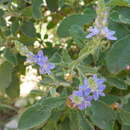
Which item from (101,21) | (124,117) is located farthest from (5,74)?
(101,21)

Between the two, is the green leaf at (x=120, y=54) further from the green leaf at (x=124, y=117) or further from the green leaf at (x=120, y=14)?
the green leaf at (x=124, y=117)

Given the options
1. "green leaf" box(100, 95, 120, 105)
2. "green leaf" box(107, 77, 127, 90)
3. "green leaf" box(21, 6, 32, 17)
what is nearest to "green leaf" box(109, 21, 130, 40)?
"green leaf" box(107, 77, 127, 90)

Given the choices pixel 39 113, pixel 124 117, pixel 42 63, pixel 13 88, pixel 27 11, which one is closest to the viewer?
pixel 42 63

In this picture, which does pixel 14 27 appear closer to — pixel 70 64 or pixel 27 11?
pixel 27 11

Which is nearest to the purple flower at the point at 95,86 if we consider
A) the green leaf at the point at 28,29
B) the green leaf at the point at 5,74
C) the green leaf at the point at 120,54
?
the green leaf at the point at 120,54

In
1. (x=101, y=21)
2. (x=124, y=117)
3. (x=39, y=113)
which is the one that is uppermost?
(x=101, y=21)

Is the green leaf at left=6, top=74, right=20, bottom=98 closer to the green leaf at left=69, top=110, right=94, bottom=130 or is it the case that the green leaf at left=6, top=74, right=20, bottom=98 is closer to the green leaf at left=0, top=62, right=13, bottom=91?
the green leaf at left=0, top=62, right=13, bottom=91

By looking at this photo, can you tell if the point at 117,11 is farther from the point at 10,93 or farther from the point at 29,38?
the point at 10,93
